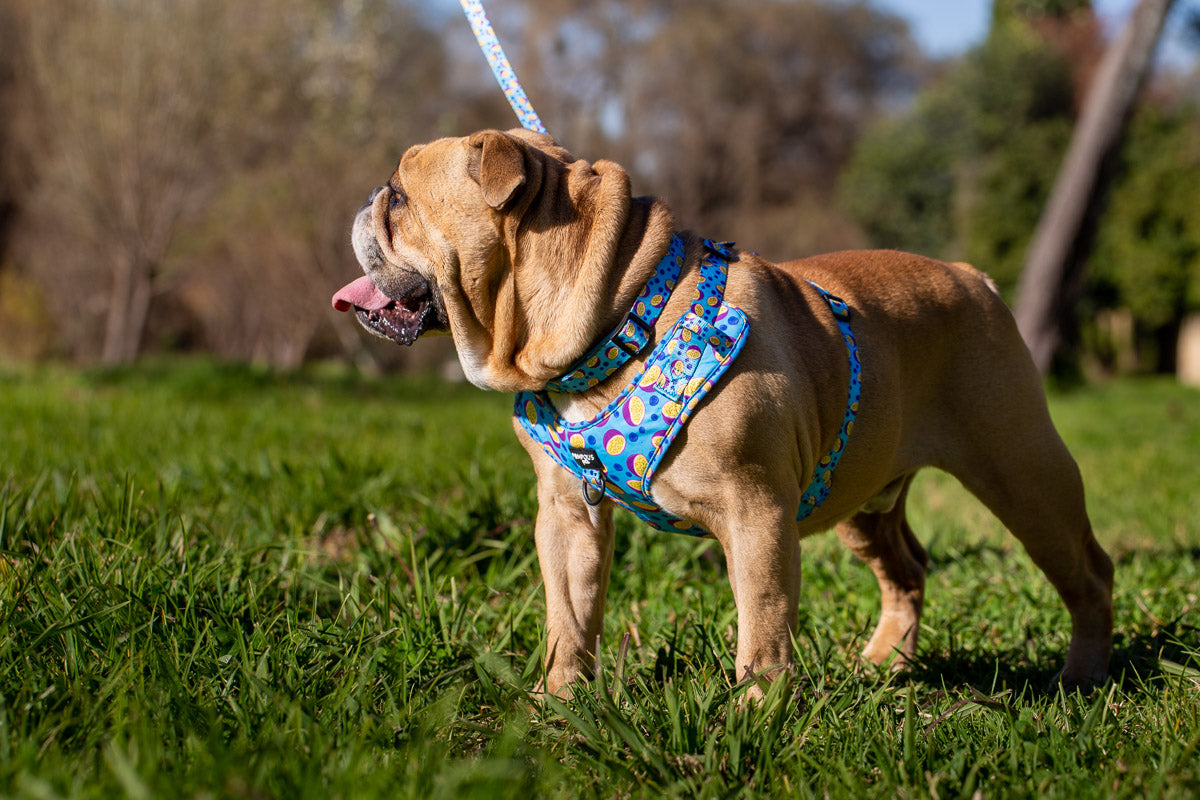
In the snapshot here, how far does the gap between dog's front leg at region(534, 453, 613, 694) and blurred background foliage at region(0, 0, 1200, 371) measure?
35.3 feet

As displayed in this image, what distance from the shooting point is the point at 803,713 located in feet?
7.95

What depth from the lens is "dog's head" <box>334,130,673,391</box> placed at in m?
2.63

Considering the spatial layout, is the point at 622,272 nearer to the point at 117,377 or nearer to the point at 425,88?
the point at 117,377

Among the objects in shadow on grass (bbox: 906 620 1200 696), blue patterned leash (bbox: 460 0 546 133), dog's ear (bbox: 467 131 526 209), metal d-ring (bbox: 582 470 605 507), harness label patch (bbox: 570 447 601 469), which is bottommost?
shadow on grass (bbox: 906 620 1200 696)

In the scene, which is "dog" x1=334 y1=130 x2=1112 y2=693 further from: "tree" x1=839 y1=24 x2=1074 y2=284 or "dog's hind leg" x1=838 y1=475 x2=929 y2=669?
"tree" x1=839 y1=24 x2=1074 y2=284

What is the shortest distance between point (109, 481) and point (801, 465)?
284 centimetres

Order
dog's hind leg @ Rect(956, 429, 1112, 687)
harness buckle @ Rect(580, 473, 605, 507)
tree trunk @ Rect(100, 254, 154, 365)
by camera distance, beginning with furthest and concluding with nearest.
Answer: tree trunk @ Rect(100, 254, 154, 365) → dog's hind leg @ Rect(956, 429, 1112, 687) → harness buckle @ Rect(580, 473, 605, 507)

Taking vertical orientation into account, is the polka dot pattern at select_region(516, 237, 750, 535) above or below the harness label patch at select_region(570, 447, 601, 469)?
above

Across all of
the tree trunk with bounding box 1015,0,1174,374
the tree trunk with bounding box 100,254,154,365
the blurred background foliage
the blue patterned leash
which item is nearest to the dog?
the blue patterned leash

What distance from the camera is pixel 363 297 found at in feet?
9.86

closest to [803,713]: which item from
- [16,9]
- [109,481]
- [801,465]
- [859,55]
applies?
[801,465]

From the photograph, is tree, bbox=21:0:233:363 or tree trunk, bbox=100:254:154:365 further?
tree trunk, bbox=100:254:154:365

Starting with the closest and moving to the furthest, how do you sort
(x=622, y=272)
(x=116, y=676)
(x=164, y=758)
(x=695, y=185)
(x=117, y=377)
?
1. (x=164, y=758)
2. (x=116, y=676)
3. (x=622, y=272)
4. (x=117, y=377)
5. (x=695, y=185)

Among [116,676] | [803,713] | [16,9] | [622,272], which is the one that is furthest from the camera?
[16,9]
